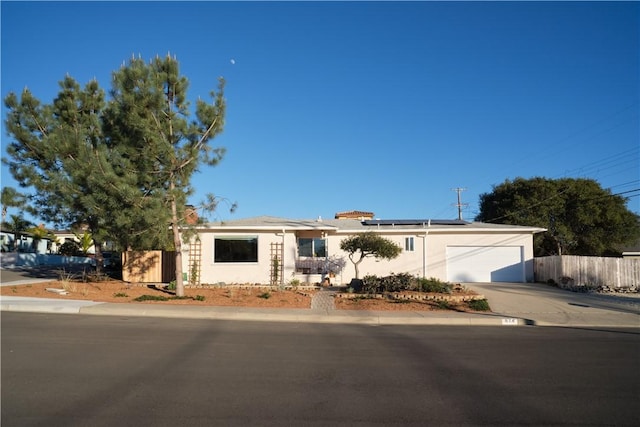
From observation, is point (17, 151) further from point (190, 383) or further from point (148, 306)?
point (190, 383)

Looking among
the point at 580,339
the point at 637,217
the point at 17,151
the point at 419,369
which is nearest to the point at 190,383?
the point at 419,369

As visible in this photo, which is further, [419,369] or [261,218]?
[261,218]

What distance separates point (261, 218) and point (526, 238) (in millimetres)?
14110

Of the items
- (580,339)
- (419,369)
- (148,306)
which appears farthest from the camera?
(148,306)

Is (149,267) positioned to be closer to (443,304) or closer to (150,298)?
(150,298)

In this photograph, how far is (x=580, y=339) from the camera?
1164 cm

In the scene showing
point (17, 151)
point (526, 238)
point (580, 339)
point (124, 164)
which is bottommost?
point (580, 339)

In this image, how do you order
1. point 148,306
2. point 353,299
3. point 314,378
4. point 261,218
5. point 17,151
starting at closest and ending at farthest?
point 314,378 → point 148,306 → point 353,299 → point 17,151 → point 261,218

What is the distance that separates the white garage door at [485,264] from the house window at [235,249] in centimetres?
1001

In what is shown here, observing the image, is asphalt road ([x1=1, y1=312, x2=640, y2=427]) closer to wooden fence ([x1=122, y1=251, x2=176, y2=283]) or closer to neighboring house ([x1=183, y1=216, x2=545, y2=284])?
neighboring house ([x1=183, y1=216, x2=545, y2=284])

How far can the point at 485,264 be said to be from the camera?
2602 centimetres

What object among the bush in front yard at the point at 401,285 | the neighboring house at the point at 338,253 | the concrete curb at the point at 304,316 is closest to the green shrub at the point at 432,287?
the bush in front yard at the point at 401,285

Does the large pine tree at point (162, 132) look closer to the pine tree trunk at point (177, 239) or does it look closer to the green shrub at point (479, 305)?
the pine tree trunk at point (177, 239)

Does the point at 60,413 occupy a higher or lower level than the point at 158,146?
lower
